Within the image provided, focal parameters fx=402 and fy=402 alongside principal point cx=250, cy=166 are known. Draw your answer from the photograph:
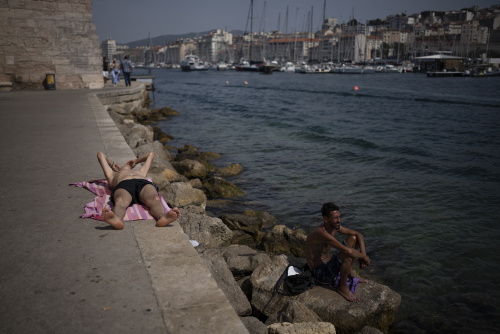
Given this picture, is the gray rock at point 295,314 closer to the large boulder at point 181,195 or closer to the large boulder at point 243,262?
the large boulder at point 243,262

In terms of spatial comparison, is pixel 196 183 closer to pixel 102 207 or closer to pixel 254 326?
pixel 102 207

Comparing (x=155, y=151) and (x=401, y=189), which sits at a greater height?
(x=155, y=151)

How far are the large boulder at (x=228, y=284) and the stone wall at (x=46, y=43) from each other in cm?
1538

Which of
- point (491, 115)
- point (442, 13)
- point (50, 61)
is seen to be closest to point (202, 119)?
point (50, 61)

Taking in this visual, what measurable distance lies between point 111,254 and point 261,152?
10471 millimetres

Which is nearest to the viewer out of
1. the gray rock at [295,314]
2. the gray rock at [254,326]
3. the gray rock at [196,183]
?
the gray rock at [254,326]

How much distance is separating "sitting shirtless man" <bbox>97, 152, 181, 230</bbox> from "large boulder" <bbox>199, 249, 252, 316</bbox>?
1.95 feet

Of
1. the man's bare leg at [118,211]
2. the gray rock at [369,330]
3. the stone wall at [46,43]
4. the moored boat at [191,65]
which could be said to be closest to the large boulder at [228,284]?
the man's bare leg at [118,211]

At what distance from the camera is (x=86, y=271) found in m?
3.00

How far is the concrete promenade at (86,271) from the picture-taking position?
2.43m

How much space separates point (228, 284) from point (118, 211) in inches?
52.4

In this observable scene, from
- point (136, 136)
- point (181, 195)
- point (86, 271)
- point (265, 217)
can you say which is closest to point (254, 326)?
point (86, 271)

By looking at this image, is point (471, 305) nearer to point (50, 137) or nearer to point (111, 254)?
point (111, 254)

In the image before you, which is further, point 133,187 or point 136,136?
point 136,136
